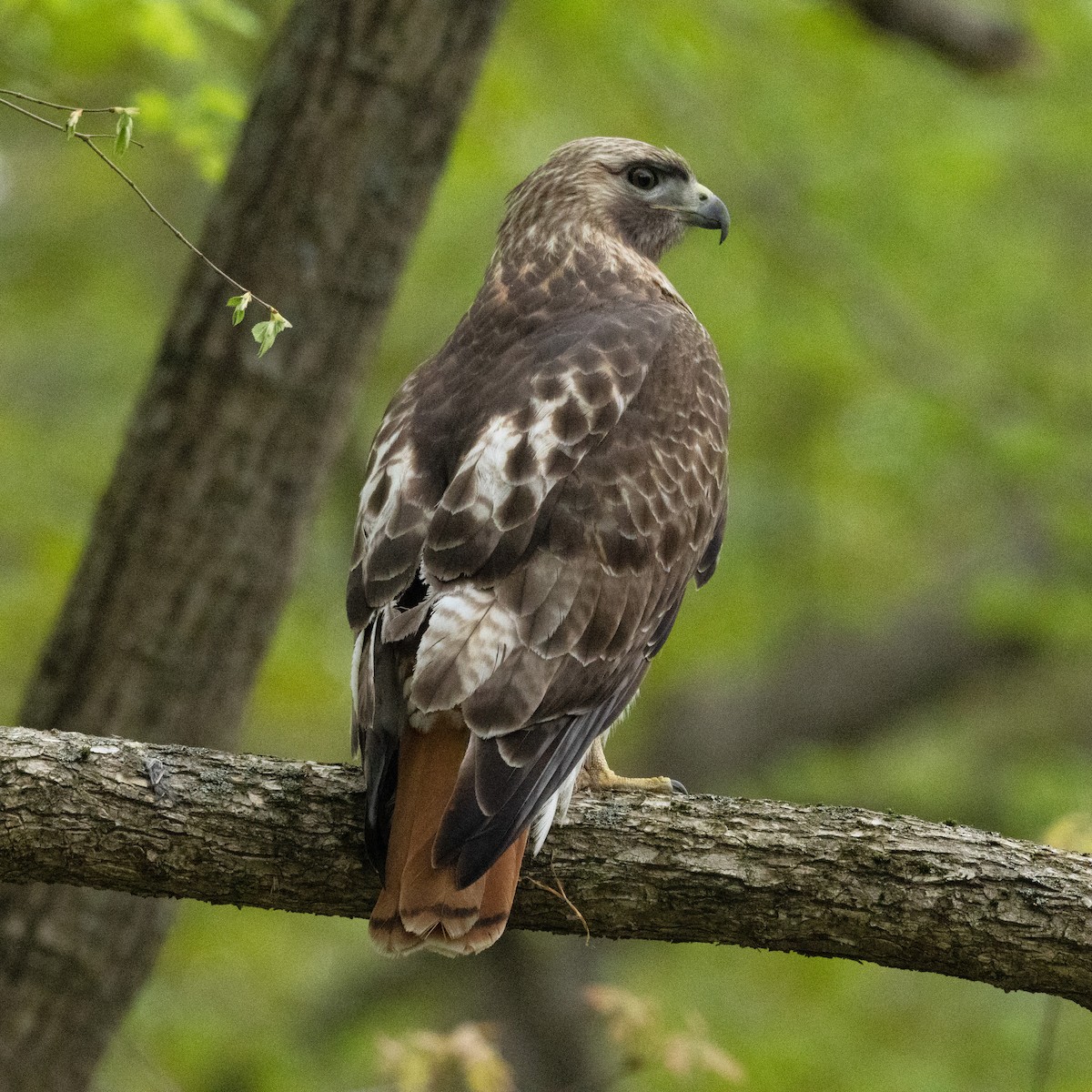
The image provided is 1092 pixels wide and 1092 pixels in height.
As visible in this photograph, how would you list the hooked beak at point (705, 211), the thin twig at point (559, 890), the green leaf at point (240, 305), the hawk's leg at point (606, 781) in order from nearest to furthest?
the green leaf at point (240, 305) < the thin twig at point (559, 890) < the hawk's leg at point (606, 781) < the hooked beak at point (705, 211)

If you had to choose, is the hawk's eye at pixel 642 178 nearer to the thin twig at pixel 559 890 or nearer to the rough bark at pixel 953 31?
the rough bark at pixel 953 31

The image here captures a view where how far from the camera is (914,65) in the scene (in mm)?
9219

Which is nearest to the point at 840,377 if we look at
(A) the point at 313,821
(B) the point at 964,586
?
(B) the point at 964,586

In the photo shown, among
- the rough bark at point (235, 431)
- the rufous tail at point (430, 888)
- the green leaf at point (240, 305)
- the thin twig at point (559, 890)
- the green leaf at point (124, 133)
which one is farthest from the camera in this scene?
the rough bark at point (235, 431)

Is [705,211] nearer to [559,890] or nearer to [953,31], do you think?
[953,31]

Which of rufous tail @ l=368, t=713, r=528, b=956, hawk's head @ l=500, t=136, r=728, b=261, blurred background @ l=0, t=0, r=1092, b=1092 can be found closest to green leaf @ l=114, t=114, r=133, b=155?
rufous tail @ l=368, t=713, r=528, b=956

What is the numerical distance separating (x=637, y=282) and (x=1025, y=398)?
3957 millimetres

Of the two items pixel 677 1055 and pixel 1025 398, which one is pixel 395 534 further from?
pixel 1025 398

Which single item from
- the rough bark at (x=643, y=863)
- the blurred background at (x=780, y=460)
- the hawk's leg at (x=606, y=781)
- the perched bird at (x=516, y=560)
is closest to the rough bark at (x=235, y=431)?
the perched bird at (x=516, y=560)

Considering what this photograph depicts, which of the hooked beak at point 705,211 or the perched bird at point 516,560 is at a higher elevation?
the hooked beak at point 705,211

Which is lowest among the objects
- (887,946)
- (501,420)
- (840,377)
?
(840,377)

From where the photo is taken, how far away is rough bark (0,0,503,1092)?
4598 millimetres

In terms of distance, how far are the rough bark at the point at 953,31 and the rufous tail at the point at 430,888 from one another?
13.4 feet

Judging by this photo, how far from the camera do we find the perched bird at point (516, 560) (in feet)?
10.5
